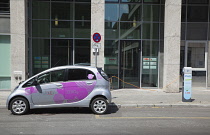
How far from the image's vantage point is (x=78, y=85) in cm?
773

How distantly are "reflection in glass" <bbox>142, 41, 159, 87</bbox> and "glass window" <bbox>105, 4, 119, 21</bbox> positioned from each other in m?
2.76

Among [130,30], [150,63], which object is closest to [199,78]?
[150,63]

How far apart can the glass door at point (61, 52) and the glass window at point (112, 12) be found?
3.21 meters

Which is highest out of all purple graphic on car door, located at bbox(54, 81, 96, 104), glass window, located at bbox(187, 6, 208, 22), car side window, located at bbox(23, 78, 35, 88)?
glass window, located at bbox(187, 6, 208, 22)

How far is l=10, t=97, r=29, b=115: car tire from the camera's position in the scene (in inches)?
299

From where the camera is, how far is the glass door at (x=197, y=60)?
14.7 m

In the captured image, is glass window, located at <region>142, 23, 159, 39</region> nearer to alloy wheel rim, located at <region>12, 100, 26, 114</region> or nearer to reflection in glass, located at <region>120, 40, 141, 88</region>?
reflection in glass, located at <region>120, 40, 141, 88</region>

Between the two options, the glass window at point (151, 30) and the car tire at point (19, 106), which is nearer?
the car tire at point (19, 106)

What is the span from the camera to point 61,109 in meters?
8.84

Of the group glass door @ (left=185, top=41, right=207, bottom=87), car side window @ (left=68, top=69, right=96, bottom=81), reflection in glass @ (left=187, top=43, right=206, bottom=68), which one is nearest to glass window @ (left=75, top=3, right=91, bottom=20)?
glass door @ (left=185, top=41, right=207, bottom=87)

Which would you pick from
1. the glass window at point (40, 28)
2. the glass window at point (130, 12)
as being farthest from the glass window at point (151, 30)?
the glass window at point (40, 28)

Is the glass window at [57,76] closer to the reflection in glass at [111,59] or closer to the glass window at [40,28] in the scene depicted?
the reflection in glass at [111,59]

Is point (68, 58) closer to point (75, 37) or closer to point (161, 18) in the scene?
point (75, 37)

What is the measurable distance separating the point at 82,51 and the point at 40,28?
3.35 metres
